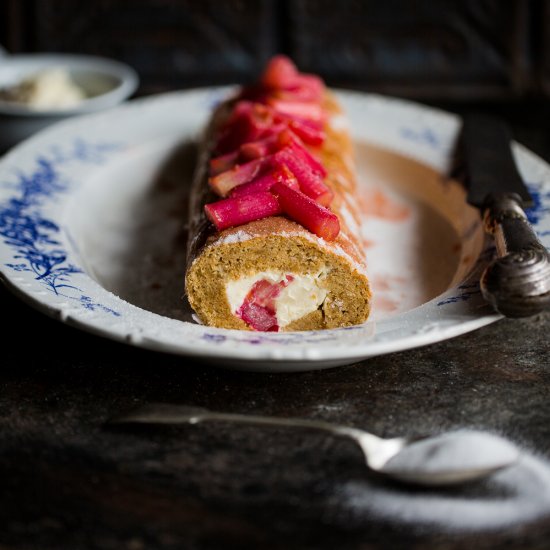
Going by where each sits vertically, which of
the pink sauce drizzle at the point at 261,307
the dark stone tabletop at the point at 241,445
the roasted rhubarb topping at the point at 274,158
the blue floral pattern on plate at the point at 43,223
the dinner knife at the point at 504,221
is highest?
the roasted rhubarb topping at the point at 274,158

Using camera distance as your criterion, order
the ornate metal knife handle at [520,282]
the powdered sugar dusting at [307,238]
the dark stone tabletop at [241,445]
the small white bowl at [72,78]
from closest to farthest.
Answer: the dark stone tabletop at [241,445]
the ornate metal knife handle at [520,282]
the powdered sugar dusting at [307,238]
the small white bowl at [72,78]

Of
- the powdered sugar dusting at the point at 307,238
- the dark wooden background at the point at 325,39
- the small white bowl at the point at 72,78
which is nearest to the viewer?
the powdered sugar dusting at the point at 307,238

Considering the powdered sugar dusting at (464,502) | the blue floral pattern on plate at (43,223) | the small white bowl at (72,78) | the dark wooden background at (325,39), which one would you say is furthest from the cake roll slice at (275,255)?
the dark wooden background at (325,39)

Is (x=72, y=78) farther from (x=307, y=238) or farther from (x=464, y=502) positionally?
(x=464, y=502)

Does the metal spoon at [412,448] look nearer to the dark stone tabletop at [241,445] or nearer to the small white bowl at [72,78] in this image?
the dark stone tabletop at [241,445]

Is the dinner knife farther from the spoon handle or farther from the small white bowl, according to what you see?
the small white bowl

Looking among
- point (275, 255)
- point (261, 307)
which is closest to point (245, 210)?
point (275, 255)

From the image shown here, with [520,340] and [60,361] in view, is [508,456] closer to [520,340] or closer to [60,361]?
[520,340]
